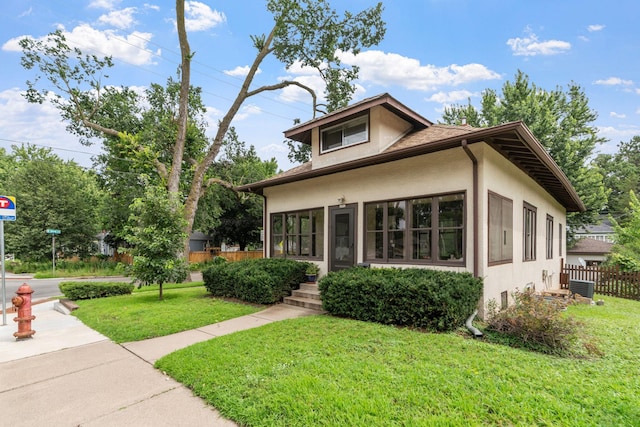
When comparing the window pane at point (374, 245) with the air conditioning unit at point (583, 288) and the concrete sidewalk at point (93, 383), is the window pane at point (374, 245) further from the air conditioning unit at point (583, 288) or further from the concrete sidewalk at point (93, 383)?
the air conditioning unit at point (583, 288)

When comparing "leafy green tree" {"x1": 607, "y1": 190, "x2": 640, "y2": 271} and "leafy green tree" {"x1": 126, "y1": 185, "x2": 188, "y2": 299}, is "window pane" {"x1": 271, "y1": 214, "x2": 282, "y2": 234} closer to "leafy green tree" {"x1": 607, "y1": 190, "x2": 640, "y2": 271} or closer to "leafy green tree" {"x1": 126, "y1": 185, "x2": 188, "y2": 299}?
"leafy green tree" {"x1": 126, "y1": 185, "x2": 188, "y2": 299}

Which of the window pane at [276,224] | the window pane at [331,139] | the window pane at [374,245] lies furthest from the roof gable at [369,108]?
the window pane at [374,245]

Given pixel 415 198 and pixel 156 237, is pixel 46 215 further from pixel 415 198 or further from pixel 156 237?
pixel 415 198

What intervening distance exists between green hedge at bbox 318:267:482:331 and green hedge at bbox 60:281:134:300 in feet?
20.0

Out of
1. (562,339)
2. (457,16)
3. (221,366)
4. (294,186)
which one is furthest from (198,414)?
(457,16)

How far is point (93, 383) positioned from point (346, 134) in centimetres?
759

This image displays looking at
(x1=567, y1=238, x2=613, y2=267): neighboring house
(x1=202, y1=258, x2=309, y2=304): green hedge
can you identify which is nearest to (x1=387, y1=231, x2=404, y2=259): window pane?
(x1=202, y1=258, x2=309, y2=304): green hedge

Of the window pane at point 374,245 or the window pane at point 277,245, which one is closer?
the window pane at point 374,245

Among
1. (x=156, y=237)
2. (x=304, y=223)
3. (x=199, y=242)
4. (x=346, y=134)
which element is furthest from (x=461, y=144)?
(x=199, y=242)

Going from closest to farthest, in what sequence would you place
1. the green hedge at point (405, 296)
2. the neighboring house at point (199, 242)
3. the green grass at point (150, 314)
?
the green hedge at point (405, 296)
the green grass at point (150, 314)
the neighboring house at point (199, 242)

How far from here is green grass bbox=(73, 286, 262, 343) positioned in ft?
18.7

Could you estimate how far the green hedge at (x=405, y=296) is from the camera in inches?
203

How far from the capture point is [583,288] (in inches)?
395

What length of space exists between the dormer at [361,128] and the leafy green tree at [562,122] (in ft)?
40.5
